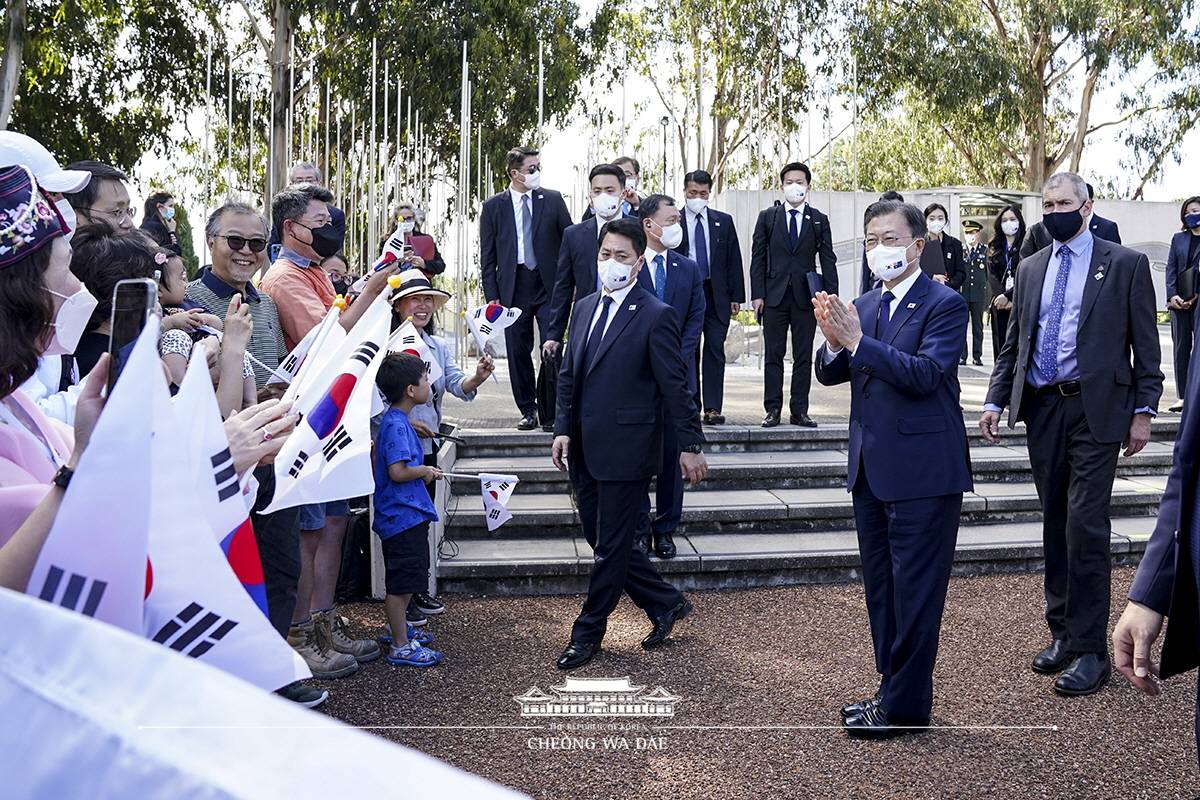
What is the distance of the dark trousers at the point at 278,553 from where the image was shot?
14.2 ft

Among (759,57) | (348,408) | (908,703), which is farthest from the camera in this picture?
(759,57)

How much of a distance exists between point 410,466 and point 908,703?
2452mm

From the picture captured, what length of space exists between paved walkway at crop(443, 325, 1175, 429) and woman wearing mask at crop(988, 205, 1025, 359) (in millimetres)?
706

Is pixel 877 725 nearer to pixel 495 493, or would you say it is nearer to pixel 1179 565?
pixel 1179 565

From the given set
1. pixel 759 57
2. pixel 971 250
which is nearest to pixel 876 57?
pixel 759 57

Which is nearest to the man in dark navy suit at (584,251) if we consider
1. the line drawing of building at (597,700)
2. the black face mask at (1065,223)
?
the line drawing of building at (597,700)

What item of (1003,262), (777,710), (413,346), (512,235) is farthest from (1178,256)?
(413,346)

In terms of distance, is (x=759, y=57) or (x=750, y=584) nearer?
(x=750, y=584)

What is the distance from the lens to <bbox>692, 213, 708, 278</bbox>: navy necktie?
28.5ft

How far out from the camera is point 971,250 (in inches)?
645

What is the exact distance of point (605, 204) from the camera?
7773 mm

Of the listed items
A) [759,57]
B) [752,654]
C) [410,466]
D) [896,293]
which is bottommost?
[752,654]

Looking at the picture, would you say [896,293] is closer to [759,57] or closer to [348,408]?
[348,408]

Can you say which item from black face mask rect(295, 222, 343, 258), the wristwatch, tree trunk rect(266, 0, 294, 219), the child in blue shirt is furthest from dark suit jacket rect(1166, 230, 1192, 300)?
tree trunk rect(266, 0, 294, 219)
